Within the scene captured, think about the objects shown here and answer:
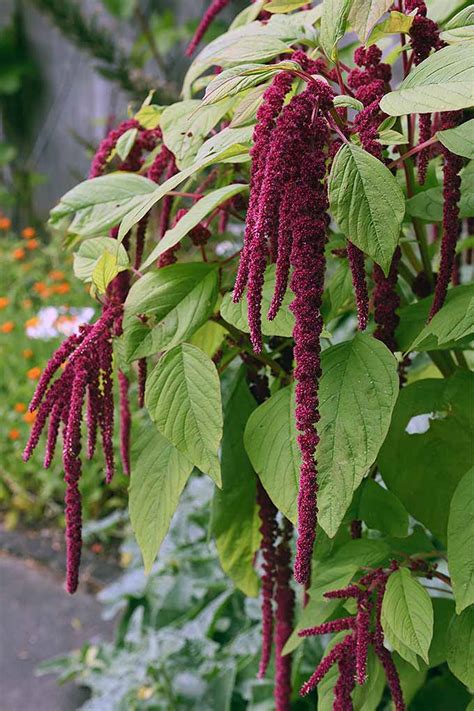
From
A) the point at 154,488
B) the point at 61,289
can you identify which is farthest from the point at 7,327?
the point at 154,488

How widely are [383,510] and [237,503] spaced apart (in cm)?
21

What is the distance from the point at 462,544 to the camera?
80 centimetres

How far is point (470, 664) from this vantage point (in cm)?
84

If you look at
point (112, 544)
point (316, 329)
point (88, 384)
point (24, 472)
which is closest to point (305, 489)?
point (316, 329)

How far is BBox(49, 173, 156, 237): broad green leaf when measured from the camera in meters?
0.94

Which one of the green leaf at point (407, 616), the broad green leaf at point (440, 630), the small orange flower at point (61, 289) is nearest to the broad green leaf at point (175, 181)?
the green leaf at point (407, 616)

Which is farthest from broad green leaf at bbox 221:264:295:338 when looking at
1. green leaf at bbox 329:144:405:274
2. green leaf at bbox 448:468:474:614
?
green leaf at bbox 448:468:474:614

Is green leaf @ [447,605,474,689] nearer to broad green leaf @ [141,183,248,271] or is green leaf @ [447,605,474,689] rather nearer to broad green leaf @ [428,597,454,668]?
broad green leaf @ [428,597,454,668]

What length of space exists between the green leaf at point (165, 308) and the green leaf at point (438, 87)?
0.27 metres

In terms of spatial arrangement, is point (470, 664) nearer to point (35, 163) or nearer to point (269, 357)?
point (269, 357)

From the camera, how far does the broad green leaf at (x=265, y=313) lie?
31.0 inches

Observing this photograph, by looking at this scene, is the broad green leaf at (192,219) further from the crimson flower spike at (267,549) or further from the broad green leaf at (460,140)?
the crimson flower spike at (267,549)

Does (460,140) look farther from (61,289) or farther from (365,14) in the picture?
(61,289)

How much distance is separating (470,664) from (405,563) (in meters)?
0.13
